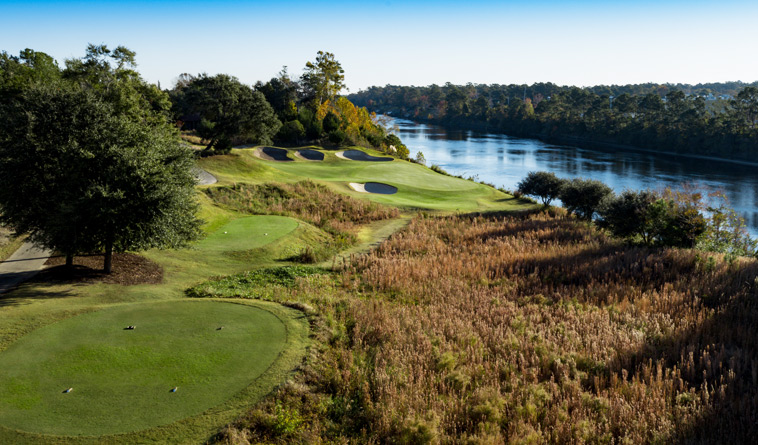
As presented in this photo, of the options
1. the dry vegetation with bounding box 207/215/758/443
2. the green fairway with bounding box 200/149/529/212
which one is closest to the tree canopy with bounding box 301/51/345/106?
the green fairway with bounding box 200/149/529/212

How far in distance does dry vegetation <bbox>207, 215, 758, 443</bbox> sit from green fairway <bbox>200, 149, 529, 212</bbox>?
24860 millimetres

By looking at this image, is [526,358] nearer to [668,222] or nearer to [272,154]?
[668,222]

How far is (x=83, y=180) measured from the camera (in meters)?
17.3

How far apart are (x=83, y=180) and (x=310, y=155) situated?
5243cm

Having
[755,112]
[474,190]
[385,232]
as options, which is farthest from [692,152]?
[385,232]

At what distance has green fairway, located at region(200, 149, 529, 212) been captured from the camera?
148 feet

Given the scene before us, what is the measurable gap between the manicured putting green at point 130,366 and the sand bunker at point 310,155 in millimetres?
55344

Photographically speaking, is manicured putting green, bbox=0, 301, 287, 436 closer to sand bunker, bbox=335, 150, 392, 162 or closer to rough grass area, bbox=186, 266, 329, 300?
rough grass area, bbox=186, 266, 329, 300

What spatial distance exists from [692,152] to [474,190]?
75565 mm

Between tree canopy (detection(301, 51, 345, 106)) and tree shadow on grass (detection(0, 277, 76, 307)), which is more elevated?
tree canopy (detection(301, 51, 345, 106))

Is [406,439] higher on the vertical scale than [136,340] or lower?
lower

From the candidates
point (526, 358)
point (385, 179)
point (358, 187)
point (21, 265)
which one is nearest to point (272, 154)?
point (385, 179)

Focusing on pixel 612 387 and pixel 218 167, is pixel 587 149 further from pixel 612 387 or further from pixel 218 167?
pixel 612 387

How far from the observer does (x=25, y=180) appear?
18.0 meters
